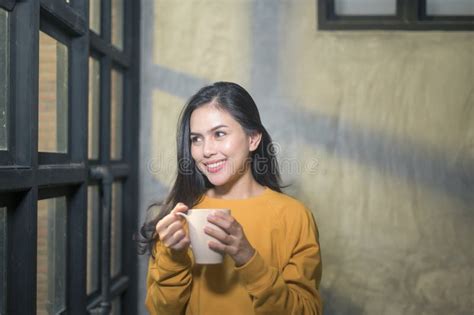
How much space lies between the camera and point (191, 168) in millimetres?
1428

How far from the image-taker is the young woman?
1188 millimetres

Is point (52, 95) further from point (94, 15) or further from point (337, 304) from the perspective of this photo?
point (337, 304)

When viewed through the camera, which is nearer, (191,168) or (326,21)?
(191,168)

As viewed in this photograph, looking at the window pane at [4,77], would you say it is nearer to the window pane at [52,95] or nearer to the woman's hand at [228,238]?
the window pane at [52,95]

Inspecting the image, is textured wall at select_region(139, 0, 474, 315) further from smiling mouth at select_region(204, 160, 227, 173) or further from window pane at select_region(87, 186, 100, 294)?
smiling mouth at select_region(204, 160, 227, 173)

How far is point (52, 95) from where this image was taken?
1.49m

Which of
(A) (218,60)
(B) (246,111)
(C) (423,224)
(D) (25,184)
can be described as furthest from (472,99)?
(D) (25,184)

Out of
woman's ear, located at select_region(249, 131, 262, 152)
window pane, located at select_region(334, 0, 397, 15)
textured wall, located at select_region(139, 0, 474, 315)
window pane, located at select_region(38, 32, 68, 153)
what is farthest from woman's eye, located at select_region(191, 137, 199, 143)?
window pane, located at select_region(334, 0, 397, 15)

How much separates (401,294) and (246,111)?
3.88 ft

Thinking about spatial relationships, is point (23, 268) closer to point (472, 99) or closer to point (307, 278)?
point (307, 278)

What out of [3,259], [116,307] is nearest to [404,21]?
[116,307]

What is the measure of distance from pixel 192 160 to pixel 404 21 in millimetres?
1167

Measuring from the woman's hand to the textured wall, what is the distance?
107 centimetres

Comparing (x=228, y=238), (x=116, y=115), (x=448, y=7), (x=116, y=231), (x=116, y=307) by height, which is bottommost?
(x=116, y=307)
